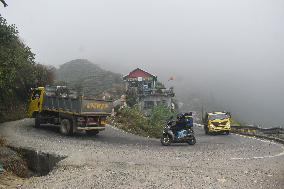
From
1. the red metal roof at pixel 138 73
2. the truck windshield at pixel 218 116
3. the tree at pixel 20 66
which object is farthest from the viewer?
the red metal roof at pixel 138 73

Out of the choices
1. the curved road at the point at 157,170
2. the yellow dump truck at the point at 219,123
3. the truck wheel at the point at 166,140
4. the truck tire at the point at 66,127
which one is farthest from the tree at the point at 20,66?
the yellow dump truck at the point at 219,123

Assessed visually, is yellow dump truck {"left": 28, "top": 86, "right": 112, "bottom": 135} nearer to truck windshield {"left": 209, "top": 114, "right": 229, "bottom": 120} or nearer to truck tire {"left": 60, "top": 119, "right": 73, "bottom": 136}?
truck tire {"left": 60, "top": 119, "right": 73, "bottom": 136}

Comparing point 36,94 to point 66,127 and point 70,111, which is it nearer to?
point 66,127

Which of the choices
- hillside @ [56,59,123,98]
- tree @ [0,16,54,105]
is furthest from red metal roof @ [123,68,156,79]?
tree @ [0,16,54,105]

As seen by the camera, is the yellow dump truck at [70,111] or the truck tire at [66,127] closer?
the yellow dump truck at [70,111]

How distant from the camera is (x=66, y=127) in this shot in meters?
22.6

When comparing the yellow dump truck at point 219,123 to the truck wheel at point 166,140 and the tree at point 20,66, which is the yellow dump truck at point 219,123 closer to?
the truck wheel at point 166,140

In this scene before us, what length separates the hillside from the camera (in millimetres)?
64062

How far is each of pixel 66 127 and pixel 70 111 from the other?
1.02m

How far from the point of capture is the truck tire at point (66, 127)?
22.4 m

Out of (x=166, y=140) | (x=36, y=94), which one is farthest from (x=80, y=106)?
(x=36, y=94)

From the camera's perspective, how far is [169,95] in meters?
58.8

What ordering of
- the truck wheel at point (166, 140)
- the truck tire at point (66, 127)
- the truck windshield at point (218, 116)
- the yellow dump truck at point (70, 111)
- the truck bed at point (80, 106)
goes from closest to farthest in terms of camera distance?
the truck wheel at point (166, 140) < the truck bed at point (80, 106) < the yellow dump truck at point (70, 111) < the truck tire at point (66, 127) < the truck windshield at point (218, 116)

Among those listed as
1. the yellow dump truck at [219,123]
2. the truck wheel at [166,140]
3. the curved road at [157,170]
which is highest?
the yellow dump truck at [219,123]
